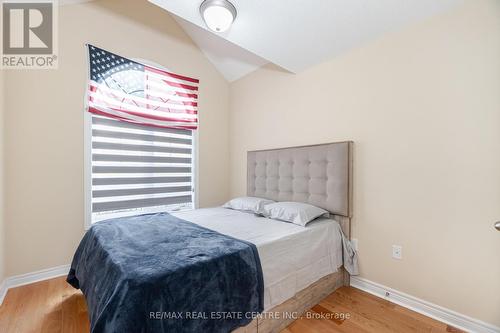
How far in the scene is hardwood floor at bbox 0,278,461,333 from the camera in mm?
1657

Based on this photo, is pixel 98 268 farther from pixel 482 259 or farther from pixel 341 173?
pixel 482 259

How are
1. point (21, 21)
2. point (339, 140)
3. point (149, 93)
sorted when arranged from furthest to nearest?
point (149, 93), point (339, 140), point (21, 21)

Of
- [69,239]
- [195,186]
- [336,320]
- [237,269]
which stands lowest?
[336,320]

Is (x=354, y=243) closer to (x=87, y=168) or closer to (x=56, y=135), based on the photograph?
(x=87, y=168)

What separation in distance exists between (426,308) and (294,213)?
4.11ft

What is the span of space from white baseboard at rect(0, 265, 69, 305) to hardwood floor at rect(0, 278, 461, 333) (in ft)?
0.20

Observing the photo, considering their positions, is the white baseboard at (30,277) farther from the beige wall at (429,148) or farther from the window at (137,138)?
the beige wall at (429,148)

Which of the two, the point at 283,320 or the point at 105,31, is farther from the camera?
the point at 105,31

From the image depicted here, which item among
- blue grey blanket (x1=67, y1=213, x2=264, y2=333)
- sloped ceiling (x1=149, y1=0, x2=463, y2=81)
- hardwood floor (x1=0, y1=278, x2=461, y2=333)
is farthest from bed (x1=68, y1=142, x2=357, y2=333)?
sloped ceiling (x1=149, y1=0, x2=463, y2=81)

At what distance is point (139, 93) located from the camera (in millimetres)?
2879

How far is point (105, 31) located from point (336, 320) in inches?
148

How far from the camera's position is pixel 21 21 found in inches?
88.3

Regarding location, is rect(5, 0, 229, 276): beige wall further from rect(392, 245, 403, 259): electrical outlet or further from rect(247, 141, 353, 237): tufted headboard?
rect(392, 245, 403, 259): electrical outlet

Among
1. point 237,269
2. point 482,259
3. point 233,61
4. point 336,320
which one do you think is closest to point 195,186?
point 233,61
